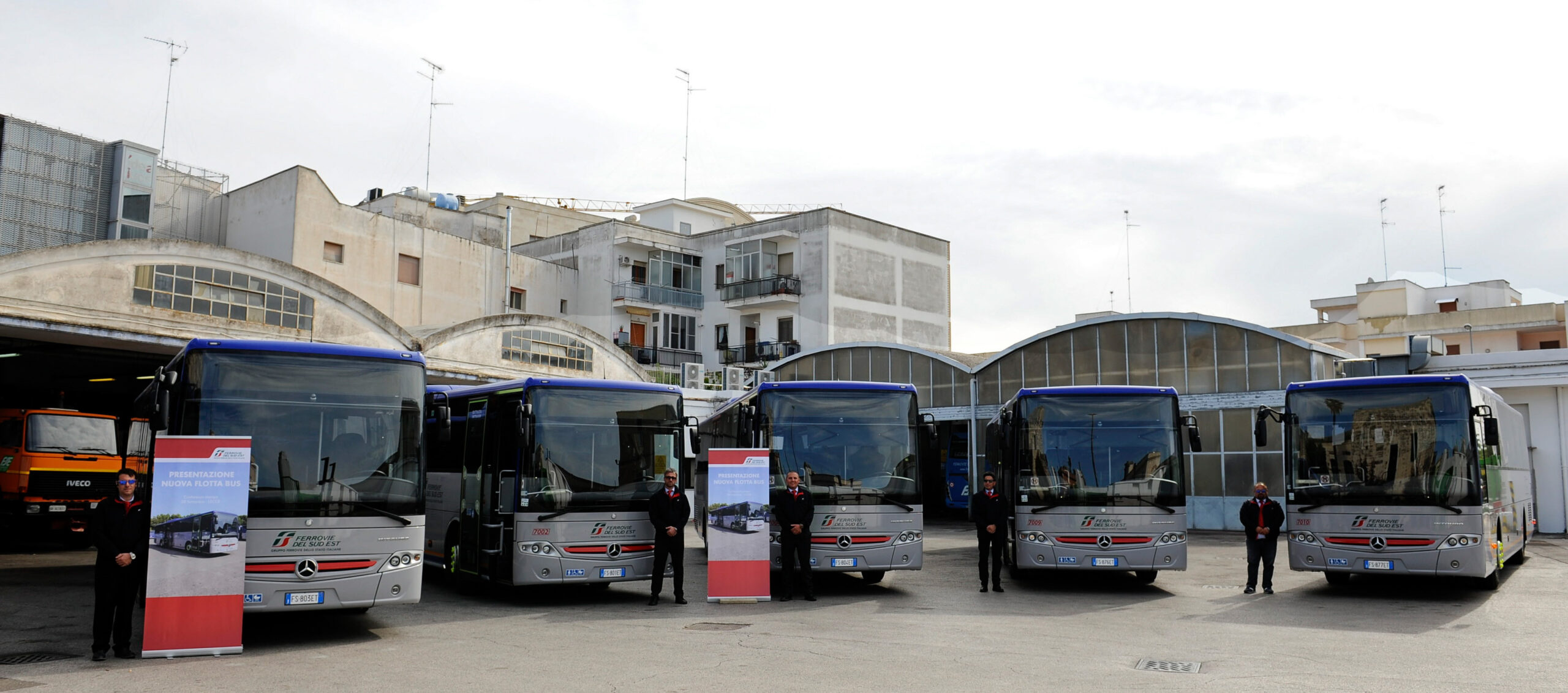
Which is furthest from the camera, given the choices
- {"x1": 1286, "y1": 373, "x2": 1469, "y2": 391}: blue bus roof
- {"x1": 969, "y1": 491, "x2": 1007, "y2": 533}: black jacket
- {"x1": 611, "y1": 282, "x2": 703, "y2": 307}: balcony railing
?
{"x1": 611, "y1": 282, "x2": 703, "y2": 307}: balcony railing

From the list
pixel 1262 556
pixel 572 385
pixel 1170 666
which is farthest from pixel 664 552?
pixel 1262 556

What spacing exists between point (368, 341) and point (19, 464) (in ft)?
23.8

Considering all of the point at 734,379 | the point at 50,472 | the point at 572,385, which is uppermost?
the point at 734,379

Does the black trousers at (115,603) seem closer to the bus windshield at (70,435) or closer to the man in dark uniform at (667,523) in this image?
the man in dark uniform at (667,523)

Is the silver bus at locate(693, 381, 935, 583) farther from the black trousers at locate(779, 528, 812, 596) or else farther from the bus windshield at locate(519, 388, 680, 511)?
the bus windshield at locate(519, 388, 680, 511)

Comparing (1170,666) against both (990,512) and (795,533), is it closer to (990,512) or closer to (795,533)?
(795,533)

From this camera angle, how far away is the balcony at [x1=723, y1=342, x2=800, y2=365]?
50.1m

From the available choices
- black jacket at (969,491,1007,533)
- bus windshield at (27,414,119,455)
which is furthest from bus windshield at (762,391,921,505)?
bus windshield at (27,414,119,455)

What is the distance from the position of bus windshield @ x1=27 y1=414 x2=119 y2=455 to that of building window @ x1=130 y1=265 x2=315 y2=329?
8.93 ft

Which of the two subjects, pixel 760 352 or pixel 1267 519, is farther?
pixel 760 352

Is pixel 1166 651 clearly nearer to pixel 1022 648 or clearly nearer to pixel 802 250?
pixel 1022 648

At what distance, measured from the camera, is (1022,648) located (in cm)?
1057

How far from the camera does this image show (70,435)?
2195cm

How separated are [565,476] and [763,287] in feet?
123
